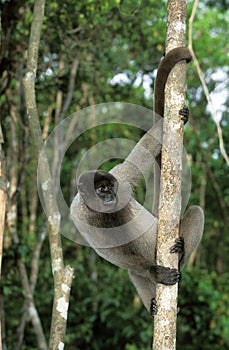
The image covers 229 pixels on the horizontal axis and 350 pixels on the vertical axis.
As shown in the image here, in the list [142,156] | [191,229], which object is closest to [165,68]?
[142,156]

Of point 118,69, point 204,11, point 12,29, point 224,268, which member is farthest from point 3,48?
point 224,268

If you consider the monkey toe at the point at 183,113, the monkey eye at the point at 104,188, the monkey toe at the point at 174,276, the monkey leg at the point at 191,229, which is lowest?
the monkey toe at the point at 174,276

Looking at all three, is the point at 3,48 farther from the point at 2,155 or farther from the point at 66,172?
the point at 66,172

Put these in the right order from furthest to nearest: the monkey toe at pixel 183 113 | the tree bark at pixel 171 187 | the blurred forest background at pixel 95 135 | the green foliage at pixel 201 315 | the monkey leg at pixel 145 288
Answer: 1. the green foliage at pixel 201 315
2. the blurred forest background at pixel 95 135
3. the monkey leg at pixel 145 288
4. the monkey toe at pixel 183 113
5. the tree bark at pixel 171 187

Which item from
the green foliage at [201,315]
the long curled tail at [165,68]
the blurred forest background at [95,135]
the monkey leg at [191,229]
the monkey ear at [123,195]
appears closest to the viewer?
the long curled tail at [165,68]

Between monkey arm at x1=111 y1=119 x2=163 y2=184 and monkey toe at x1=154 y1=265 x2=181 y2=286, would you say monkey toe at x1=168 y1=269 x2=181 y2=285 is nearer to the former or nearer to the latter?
monkey toe at x1=154 y1=265 x2=181 y2=286

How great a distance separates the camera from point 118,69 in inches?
417

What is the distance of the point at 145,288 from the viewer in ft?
19.0

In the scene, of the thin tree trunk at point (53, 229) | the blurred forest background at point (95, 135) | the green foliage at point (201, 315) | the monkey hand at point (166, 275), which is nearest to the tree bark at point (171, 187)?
the monkey hand at point (166, 275)

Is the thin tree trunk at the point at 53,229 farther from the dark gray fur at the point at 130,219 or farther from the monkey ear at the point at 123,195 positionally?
the monkey ear at the point at 123,195

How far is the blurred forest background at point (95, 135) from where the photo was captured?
890cm

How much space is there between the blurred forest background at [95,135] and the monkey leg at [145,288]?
3.23 m

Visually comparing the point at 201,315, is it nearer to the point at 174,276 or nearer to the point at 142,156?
the point at 142,156

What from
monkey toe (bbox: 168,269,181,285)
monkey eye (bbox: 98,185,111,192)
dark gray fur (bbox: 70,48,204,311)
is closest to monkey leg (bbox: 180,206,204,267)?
dark gray fur (bbox: 70,48,204,311)
